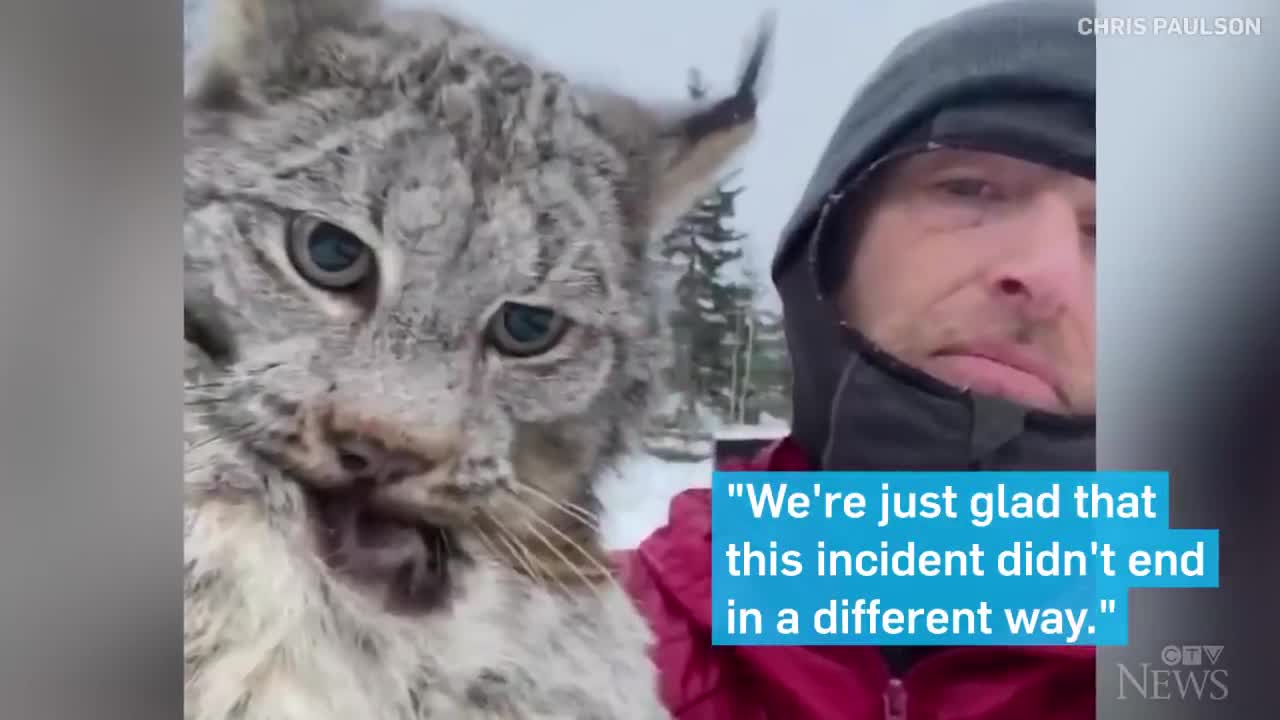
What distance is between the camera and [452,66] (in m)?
1.01

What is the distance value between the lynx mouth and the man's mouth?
499 mm

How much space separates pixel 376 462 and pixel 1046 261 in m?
0.65

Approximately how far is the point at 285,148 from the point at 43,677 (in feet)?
1.81

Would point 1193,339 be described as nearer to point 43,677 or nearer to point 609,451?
point 609,451

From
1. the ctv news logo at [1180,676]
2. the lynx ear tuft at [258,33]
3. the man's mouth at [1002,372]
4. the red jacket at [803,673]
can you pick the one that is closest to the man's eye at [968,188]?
the man's mouth at [1002,372]

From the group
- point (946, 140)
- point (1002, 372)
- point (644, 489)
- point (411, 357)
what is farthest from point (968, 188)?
point (411, 357)

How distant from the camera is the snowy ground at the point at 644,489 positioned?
103 centimetres

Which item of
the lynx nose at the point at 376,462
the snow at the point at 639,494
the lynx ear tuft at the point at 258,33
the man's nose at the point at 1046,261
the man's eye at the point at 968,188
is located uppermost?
the lynx ear tuft at the point at 258,33

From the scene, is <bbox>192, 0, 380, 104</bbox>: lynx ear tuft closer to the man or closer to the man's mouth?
the man

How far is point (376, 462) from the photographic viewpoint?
39.3 inches

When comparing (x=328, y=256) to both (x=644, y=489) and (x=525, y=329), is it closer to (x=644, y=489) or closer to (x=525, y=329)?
(x=525, y=329)

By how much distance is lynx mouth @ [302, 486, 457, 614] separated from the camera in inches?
39.7

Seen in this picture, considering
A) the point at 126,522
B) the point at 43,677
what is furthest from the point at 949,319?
the point at 43,677

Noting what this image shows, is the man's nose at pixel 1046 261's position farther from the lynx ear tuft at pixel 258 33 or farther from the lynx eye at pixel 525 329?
the lynx ear tuft at pixel 258 33
